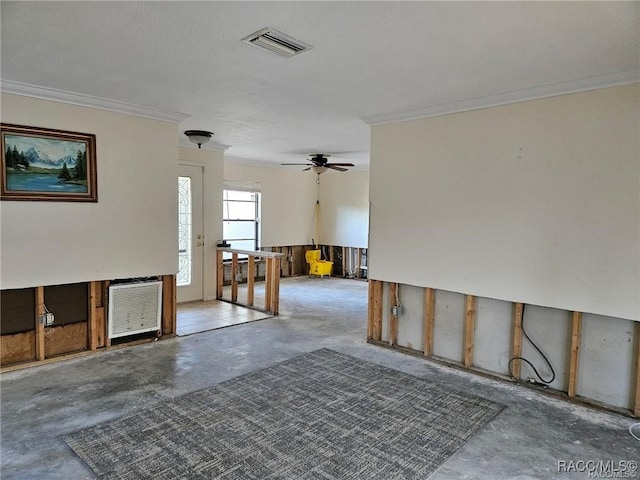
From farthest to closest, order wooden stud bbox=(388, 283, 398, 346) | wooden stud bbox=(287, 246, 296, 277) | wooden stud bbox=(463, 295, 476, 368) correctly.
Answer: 1. wooden stud bbox=(287, 246, 296, 277)
2. wooden stud bbox=(388, 283, 398, 346)
3. wooden stud bbox=(463, 295, 476, 368)

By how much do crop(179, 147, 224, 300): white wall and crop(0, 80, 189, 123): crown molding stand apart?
215cm

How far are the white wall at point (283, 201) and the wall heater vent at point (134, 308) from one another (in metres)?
4.13

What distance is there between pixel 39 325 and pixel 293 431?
2.80 meters

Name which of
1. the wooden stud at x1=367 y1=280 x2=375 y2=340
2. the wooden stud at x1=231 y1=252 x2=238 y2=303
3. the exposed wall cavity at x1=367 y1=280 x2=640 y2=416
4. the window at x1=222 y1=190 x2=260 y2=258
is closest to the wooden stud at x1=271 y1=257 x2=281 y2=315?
the wooden stud at x1=231 y1=252 x2=238 y2=303

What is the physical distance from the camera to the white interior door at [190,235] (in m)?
6.59

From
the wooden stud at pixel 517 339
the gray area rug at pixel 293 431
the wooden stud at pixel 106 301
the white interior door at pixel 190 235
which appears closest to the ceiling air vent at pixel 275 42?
the gray area rug at pixel 293 431

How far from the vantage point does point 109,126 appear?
4.18m

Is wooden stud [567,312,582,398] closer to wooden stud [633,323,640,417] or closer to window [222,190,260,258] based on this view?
wooden stud [633,323,640,417]

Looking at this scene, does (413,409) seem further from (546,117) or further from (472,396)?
(546,117)

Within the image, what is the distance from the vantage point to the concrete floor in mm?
2465

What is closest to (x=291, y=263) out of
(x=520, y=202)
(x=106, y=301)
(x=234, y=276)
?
(x=234, y=276)

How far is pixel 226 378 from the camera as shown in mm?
3686

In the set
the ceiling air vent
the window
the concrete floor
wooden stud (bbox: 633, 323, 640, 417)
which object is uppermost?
the ceiling air vent

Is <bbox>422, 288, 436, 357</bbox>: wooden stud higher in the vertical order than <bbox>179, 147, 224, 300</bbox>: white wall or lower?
lower
